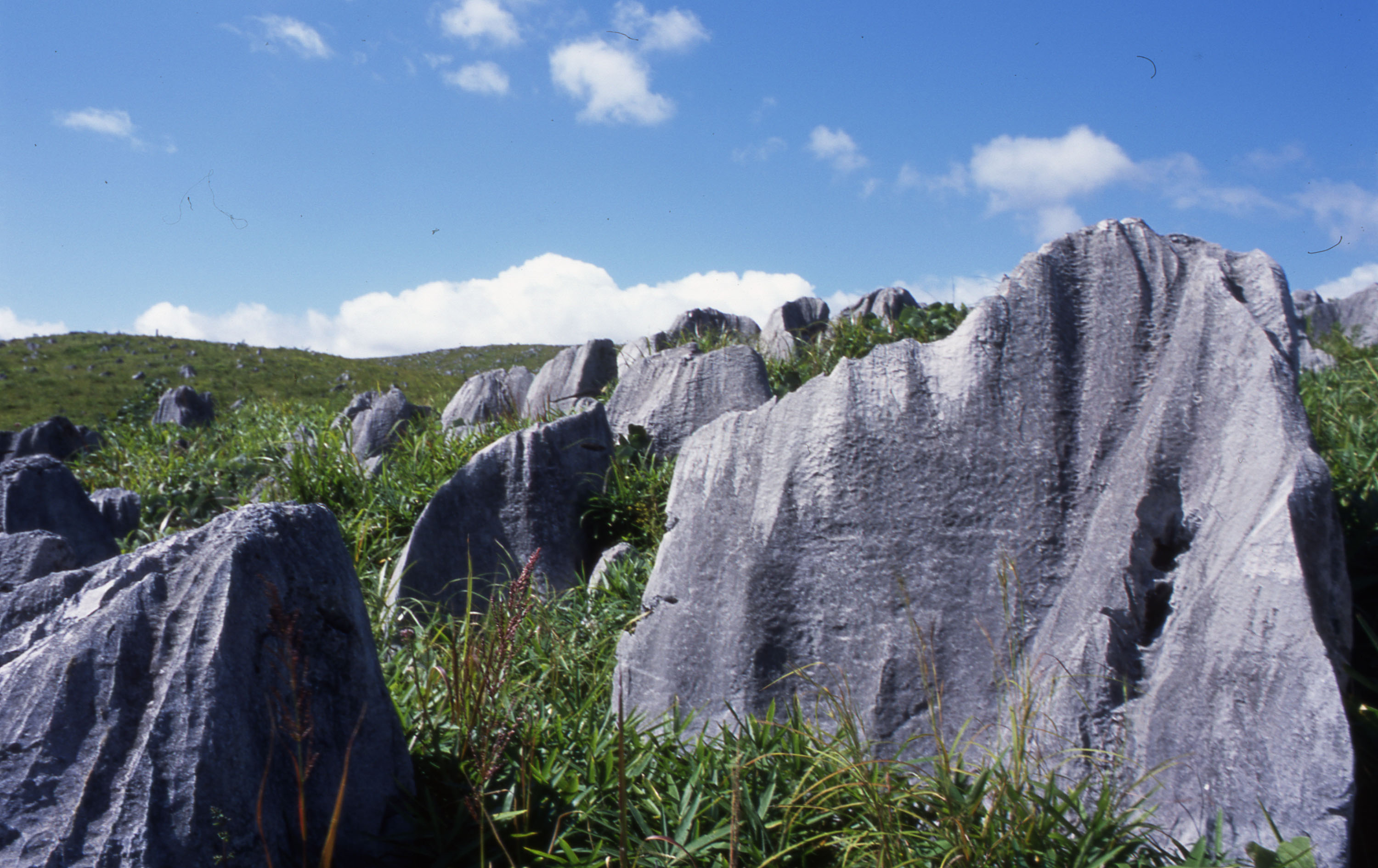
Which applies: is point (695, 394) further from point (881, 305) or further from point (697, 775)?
point (881, 305)

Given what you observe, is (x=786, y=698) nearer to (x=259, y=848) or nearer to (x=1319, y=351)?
(x=259, y=848)

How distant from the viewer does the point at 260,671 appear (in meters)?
2.05

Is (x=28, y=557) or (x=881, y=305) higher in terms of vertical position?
(x=881, y=305)

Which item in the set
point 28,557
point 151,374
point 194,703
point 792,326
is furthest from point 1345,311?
point 151,374

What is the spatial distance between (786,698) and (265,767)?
181cm

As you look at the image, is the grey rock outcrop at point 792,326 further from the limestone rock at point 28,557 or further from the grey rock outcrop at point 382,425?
the limestone rock at point 28,557

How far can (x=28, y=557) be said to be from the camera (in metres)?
3.01

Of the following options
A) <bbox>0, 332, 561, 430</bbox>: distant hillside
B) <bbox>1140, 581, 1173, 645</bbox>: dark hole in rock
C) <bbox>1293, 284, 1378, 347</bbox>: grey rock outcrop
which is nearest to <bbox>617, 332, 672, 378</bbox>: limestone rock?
<bbox>1140, 581, 1173, 645</bbox>: dark hole in rock

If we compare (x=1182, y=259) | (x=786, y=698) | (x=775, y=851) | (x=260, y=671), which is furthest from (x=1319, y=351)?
(x=260, y=671)

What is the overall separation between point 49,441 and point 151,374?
707 inches

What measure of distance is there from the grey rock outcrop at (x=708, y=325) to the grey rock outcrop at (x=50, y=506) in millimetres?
6216

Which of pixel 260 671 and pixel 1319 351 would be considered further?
pixel 1319 351

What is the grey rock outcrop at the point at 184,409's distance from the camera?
572 inches

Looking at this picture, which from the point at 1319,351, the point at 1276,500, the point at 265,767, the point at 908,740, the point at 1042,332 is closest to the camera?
the point at 265,767
